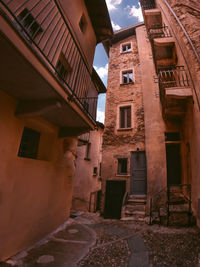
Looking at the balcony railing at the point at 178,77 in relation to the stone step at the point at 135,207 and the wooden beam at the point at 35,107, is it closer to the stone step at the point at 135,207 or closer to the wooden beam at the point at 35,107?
the wooden beam at the point at 35,107

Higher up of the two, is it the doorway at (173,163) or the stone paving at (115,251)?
the doorway at (173,163)

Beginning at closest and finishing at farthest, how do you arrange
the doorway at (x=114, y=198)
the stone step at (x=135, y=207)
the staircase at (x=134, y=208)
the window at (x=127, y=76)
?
the staircase at (x=134, y=208) < the stone step at (x=135, y=207) < the doorway at (x=114, y=198) < the window at (x=127, y=76)

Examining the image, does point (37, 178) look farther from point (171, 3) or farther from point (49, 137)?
point (171, 3)

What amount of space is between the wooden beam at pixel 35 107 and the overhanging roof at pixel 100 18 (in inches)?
269

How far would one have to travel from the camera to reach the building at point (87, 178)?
15.3 metres

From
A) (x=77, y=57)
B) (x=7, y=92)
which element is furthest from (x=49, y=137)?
(x=77, y=57)

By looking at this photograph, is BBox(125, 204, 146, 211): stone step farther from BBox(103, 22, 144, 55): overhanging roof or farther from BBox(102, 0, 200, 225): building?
BBox(103, 22, 144, 55): overhanging roof

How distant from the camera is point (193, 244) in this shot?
4.04 meters

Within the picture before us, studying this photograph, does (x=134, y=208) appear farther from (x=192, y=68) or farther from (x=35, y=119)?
(x=192, y=68)

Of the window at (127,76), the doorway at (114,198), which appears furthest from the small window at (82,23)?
the doorway at (114,198)

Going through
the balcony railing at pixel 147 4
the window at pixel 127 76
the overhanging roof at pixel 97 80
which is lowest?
the overhanging roof at pixel 97 80

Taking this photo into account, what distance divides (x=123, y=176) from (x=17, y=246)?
778 centimetres

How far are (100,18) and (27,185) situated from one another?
8.77m

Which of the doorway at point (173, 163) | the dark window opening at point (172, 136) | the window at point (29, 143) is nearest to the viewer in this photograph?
the window at point (29, 143)
